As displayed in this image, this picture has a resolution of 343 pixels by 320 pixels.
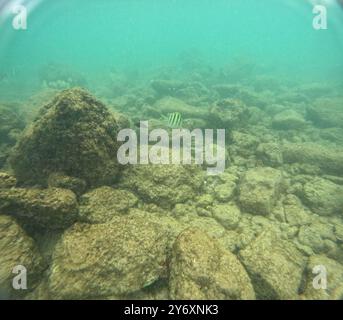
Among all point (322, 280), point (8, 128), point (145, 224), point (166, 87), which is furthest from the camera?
point (166, 87)

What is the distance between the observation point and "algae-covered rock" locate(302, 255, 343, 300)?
3402 millimetres

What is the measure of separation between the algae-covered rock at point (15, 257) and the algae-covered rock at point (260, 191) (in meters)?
3.61

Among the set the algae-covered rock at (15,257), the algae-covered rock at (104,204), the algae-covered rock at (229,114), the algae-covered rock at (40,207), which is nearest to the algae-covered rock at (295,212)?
the algae-covered rock at (104,204)

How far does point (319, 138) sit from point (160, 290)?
8979 mm

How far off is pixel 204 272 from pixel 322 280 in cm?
177

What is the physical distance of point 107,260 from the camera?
3.19m

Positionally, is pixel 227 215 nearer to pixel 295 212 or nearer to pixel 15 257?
pixel 295 212

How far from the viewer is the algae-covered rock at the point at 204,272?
3008 millimetres

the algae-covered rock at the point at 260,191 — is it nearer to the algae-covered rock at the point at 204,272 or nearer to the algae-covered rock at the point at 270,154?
the algae-covered rock at the point at 270,154

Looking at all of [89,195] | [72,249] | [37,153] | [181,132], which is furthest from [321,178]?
[37,153]

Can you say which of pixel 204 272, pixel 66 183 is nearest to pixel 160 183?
pixel 66 183

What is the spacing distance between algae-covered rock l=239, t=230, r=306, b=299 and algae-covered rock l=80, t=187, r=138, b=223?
1915mm
